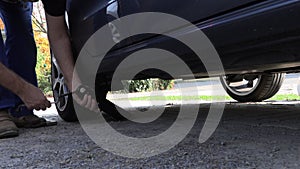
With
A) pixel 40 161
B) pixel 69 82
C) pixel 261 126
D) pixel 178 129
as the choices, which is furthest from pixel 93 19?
pixel 261 126

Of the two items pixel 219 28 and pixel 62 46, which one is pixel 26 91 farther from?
pixel 219 28

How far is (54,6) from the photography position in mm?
1759

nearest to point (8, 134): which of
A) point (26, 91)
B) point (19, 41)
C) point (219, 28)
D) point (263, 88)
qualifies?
point (26, 91)

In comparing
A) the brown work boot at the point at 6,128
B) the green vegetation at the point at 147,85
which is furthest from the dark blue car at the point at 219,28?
the green vegetation at the point at 147,85

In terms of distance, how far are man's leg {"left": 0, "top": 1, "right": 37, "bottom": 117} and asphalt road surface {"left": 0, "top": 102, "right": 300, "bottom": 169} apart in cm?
41

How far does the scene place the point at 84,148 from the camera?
1.52 meters

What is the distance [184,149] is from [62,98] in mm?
1381

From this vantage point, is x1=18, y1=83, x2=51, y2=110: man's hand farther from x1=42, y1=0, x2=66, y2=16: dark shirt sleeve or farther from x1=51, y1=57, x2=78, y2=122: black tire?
x1=51, y1=57, x2=78, y2=122: black tire

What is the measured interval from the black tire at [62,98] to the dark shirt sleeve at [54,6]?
2.41ft

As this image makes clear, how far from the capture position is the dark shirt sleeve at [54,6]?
5.73 feet

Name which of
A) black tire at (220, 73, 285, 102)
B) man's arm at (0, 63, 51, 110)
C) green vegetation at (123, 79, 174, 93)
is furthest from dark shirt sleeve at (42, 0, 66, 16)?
green vegetation at (123, 79, 174, 93)

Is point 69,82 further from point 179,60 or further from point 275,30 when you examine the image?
point 275,30

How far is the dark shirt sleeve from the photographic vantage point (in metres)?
1.75

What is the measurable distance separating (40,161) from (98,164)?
0.77ft
